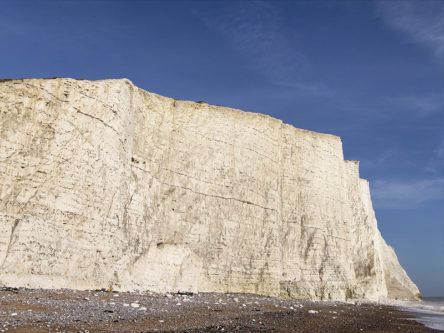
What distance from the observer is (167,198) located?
1925 centimetres

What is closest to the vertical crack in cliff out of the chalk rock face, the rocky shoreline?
the chalk rock face

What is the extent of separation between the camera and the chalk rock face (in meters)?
13.2

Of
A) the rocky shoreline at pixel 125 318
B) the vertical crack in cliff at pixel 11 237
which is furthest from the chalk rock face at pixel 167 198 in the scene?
the rocky shoreline at pixel 125 318

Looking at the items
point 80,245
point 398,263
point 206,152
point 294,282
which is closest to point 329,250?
point 294,282

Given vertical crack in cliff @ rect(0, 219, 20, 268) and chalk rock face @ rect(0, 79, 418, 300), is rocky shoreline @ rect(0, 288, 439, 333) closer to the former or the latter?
vertical crack in cliff @ rect(0, 219, 20, 268)

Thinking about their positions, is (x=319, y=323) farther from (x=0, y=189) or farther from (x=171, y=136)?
(x=171, y=136)

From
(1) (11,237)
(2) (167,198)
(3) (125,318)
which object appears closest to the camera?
(3) (125,318)

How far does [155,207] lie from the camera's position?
18609mm

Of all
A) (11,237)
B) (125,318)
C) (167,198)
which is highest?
(167,198)

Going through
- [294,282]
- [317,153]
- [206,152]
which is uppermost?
[317,153]

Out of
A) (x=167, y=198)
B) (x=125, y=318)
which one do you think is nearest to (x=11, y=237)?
(x=125, y=318)

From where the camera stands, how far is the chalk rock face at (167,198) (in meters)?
13.2

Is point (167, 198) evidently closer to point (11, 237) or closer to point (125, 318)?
point (11, 237)

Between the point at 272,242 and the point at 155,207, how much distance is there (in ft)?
22.0
